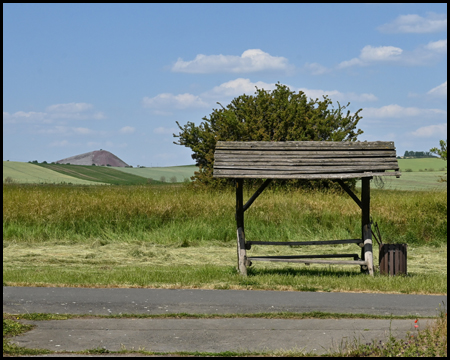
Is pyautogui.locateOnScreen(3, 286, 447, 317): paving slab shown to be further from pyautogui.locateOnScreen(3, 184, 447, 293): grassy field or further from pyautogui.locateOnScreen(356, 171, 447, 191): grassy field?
pyautogui.locateOnScreen(356, 171, 447, 191): grassy field

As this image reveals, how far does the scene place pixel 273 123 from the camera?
35875 millimetres

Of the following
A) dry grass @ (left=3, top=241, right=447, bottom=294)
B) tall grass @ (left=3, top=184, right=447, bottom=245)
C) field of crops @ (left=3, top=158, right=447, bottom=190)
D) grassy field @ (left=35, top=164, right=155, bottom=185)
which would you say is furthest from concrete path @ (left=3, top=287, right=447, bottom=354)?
grassy field @ (left=35, top=164, right=155, bottom=185)

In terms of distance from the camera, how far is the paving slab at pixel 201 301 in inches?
390

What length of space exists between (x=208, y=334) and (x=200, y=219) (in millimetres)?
14850

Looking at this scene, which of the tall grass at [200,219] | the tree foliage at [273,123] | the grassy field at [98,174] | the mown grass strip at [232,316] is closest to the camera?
the mown grass strip at [232,316]

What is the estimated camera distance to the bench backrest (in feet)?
45.0

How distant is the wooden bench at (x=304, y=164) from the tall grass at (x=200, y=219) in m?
7.05

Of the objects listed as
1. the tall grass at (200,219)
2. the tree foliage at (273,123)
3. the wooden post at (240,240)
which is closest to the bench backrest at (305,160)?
the wooden post at (240,240)

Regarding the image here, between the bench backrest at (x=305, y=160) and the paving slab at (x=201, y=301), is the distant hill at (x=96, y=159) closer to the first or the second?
Answer: the bench backrest at (x=305, y=160)

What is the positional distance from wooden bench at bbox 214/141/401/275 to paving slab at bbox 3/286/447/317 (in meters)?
2.52

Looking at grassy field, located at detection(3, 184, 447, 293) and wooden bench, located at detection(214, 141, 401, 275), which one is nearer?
wooden bench, located at detection(214, 141, 401, 275)

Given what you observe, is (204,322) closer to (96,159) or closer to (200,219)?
(200,219)

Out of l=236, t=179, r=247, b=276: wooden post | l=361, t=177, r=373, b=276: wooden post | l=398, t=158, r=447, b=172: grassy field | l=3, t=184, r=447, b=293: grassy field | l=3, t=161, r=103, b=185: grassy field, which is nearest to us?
l=236, t=179, r=247, b=276: wooden post

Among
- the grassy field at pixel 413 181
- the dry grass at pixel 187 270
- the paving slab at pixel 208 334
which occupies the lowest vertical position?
the paving slab at pixel 208 334
